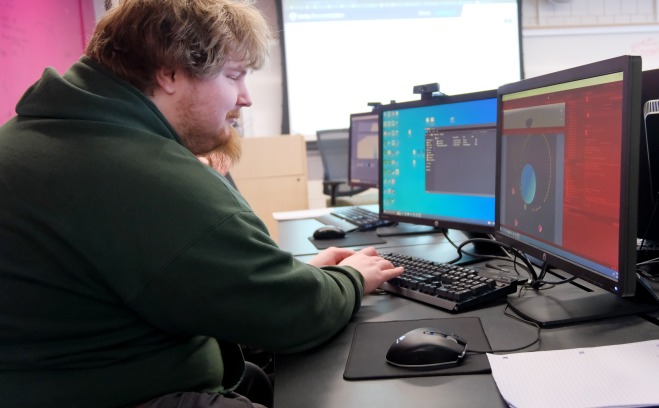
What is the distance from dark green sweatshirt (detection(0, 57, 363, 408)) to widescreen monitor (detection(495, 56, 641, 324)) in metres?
0.45

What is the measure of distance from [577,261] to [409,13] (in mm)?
4003

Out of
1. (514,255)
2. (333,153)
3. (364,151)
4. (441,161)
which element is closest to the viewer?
(514,255)

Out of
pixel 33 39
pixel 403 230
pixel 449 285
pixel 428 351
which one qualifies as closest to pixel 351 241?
pixel 403 230

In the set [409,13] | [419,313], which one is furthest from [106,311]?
[409,13]

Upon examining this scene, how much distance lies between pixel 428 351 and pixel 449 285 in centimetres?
32

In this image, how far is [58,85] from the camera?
827 millimetres

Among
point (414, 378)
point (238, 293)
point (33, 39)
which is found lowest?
point (414, 378)

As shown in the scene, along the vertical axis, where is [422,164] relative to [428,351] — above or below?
above

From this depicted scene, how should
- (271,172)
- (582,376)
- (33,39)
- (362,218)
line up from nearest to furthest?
(582,376) < (362,218) < (33,39) < (271,172)

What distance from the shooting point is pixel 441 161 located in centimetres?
157

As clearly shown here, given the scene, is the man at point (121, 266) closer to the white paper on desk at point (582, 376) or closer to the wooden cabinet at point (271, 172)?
the white paper on desk at point (582, 376)

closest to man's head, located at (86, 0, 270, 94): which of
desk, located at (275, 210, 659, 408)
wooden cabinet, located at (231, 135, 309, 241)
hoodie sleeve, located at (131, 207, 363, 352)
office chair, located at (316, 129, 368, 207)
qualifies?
hoodie sleeve, located at (131, 207, 363, 352)

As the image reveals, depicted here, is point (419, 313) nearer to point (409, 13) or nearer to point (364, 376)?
point (364, 376)

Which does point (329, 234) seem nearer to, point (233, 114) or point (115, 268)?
point (233, 114)
